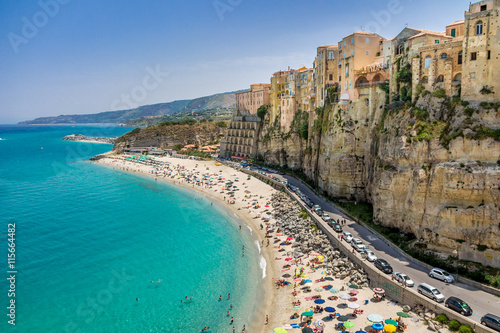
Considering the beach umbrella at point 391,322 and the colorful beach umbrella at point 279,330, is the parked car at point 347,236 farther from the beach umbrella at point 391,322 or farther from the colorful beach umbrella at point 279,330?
the colorful beach umbrella at point 279,330

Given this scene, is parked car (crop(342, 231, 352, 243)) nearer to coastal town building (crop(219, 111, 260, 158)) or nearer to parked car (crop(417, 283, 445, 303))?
parked car (crop(417, 283, 445, 303))

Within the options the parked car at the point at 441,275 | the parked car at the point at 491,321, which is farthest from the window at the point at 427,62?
the parked car at the point at 491,321

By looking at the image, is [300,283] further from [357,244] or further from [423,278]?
[423,278]

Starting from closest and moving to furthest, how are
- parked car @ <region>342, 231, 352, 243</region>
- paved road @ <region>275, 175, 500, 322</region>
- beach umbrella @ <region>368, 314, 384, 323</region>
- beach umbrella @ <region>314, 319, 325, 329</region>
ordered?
paved road @ <region>275, 175, 500, 322</region>, beach umbrella @ <region>368, 314, 384, 323</region>, beach umbrella @ <region>314, 319, 325, 329</region>, parked car @ <region>342, 231, 352, 243</region>

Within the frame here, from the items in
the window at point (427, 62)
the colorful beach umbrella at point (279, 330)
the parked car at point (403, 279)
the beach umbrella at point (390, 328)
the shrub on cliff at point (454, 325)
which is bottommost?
the colorful beach umbrella at point (279, 330)

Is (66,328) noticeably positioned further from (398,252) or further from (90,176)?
(90,176)

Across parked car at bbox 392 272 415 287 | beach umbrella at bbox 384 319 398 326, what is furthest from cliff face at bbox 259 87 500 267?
beach umbrella at bbox 384 319 398 326
